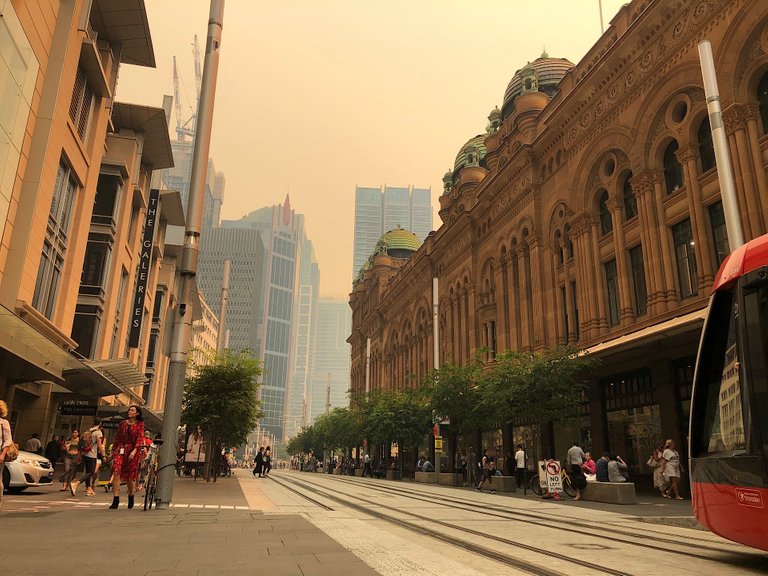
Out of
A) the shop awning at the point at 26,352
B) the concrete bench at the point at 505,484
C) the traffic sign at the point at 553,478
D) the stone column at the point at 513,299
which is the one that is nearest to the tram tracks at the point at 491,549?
the traffic sign at the point at 553,478

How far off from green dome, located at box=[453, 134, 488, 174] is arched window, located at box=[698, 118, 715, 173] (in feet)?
98.7

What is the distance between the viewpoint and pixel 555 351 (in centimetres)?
2436

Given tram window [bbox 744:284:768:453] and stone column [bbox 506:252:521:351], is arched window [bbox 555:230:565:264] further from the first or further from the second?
tram window [bbox 744:284:768:453]

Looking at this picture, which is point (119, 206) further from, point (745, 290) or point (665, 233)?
point (745, 290)

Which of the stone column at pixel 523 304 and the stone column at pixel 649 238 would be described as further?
the stone column at pixel 523 304

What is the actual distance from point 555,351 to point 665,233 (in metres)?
6.19

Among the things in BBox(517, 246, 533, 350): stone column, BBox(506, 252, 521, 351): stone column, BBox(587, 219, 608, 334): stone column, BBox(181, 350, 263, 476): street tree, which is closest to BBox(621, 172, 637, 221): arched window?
BBox(587, 219, 608, 334): stone column

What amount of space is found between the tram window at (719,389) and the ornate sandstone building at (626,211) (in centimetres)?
1180

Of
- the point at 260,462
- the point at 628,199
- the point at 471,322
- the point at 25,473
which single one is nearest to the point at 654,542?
the point at 25,473

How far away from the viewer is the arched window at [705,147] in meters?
21.6

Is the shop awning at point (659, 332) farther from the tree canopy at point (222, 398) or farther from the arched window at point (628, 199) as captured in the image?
the tree canopy at point (222, 398)

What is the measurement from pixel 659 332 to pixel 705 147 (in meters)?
7.43

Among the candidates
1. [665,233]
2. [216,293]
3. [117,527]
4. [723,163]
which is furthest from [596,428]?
[216,293]

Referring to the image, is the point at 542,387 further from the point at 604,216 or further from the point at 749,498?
the point at 749,498
